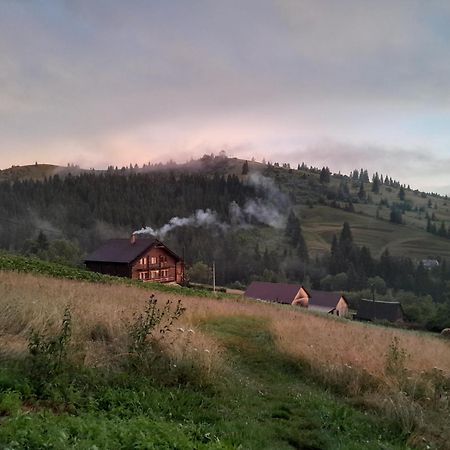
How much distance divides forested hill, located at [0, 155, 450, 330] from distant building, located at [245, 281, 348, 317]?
2003cm

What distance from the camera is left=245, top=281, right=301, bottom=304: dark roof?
65.0m

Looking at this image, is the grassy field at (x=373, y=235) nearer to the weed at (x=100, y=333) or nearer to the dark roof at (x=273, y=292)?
the dark roof at (x=273, y=292)

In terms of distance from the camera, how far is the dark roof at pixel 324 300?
72438 mm

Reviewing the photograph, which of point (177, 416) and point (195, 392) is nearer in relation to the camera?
point (177, 416)

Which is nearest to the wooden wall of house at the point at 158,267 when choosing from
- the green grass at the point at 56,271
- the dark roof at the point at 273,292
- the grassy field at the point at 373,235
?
the dark roof at the point at 273,292

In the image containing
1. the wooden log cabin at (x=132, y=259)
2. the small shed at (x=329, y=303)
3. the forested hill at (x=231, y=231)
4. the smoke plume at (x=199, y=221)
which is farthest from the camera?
the smoke plume at (x=199, y=221)

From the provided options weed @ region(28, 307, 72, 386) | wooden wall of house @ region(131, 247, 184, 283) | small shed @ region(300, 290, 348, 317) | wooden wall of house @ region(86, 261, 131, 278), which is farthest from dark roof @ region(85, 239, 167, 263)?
weed @ region(28, 307, 72, 386)

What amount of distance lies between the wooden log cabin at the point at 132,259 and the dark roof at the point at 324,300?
26.6 m

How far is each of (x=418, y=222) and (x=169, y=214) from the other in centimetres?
11062

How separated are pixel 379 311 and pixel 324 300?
8650mm

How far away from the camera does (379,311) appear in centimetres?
Result: 7006

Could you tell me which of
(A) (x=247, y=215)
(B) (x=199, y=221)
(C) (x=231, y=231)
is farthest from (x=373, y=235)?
(B) (x=199, y=221)

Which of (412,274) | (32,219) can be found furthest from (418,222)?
(32,219)

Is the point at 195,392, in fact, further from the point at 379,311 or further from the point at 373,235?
the point at 373,235
